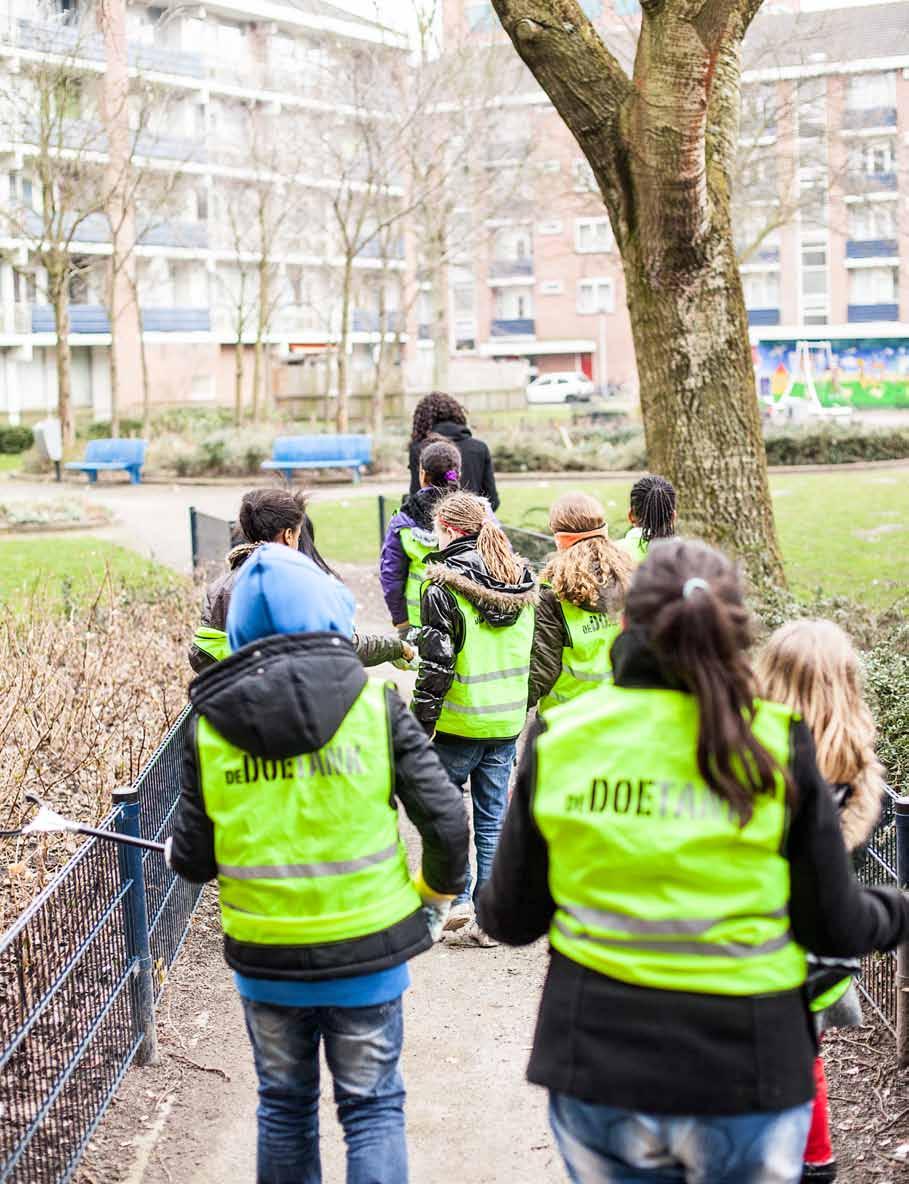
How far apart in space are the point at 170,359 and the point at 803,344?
23894mm

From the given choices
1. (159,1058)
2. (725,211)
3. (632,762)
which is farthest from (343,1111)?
(725,211)

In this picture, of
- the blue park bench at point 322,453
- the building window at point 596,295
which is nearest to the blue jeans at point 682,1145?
the blue park bench at point 322,453

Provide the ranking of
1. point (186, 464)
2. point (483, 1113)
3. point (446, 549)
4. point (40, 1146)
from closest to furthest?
point (40, 1146), point (483, 1113), point (446, 549), point (186, 464)

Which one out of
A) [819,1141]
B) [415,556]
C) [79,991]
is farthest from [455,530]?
[819,1141]

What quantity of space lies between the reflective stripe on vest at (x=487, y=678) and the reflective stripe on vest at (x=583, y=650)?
0.47ft

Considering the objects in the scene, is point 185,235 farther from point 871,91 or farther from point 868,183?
point 868,183

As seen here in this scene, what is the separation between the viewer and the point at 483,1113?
14.8 feet

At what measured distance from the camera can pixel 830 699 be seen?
10.6ft

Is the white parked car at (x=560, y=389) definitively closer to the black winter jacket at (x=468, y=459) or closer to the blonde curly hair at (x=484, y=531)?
the black winter jacket at (x=468, y=459)

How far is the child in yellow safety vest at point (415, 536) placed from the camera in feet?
23.3

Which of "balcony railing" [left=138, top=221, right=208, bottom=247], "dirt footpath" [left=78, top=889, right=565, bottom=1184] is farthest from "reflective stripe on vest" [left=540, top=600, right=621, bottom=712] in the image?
"balcony railing" [left=138, top=221, right=208, bottom=247]

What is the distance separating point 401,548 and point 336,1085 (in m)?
4.20

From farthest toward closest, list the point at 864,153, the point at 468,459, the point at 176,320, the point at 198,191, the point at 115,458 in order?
the point at 176,320 → the point at 198,191 → the point at 864,153 → the point at 115,458 → the point at 468,459

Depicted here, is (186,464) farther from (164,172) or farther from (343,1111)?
(343,1111)
